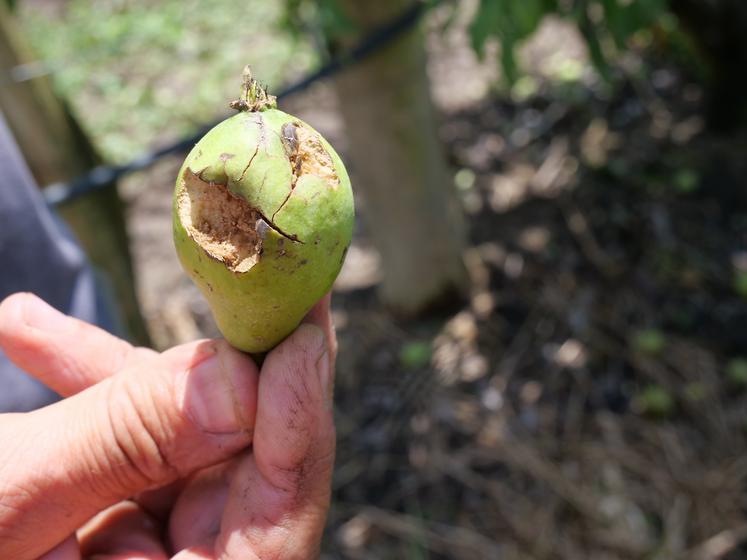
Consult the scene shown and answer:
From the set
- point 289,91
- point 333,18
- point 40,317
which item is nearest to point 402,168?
point 289,91

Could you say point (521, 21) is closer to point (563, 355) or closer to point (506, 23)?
point (506, 23)

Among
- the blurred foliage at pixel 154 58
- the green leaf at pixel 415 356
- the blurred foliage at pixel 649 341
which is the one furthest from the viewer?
the blurred foliage at pixel 154 58

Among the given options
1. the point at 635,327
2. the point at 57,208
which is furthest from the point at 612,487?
the point at 57,208

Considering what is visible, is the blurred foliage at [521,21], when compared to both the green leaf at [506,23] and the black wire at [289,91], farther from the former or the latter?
the black wire at [289,91]

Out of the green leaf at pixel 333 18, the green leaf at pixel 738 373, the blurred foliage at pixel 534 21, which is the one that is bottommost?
the green leaf at pixel 738 373

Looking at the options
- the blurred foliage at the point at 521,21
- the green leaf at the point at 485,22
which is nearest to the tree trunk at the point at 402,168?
the blurred foliage at the point at 521,21

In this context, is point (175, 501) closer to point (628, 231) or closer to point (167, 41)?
point (628, 231)
